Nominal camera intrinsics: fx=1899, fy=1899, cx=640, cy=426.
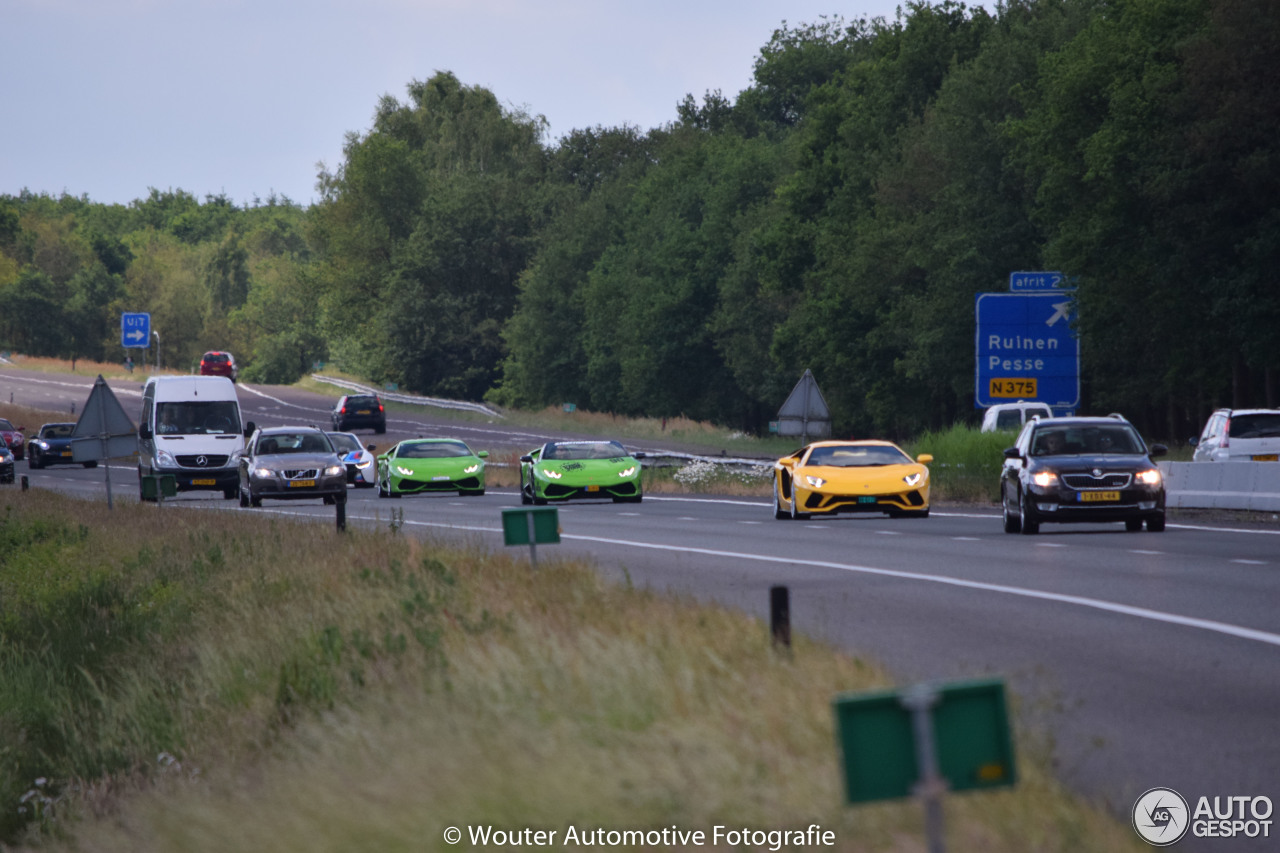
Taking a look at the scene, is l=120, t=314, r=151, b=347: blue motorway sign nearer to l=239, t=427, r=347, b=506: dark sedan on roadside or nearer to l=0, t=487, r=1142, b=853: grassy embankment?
l=239, t=427, r=347, b=506: dark sedan on roadside

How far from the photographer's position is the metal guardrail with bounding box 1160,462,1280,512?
91.1 feet

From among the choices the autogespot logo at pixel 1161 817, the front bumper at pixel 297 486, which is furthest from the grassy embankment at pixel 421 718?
the front bumper at pixel 297 486

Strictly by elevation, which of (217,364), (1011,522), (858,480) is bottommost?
(1011,522)

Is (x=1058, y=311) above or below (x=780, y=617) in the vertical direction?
above

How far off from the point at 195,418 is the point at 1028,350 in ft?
59.6

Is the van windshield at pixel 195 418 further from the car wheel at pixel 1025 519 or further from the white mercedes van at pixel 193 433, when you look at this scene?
the car wheel at pixel 1025 519

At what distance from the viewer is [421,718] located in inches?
327

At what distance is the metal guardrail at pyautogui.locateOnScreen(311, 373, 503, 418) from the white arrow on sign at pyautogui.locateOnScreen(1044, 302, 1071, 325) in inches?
2390

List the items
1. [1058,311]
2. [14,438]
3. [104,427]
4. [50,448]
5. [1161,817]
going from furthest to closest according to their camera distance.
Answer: [14,438] < [50,448] < [1058,311] < [104,427] < [1161,817]

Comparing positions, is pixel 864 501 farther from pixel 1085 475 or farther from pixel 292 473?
pixel 292 473

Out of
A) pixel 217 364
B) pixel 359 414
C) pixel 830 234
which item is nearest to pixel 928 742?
pixel 830 234

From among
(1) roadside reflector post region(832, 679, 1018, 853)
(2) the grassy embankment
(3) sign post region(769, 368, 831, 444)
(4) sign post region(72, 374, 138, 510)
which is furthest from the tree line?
(1) roadside reflector post region(832, 679, 1018, 853)

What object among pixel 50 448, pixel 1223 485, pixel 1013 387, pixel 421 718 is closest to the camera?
pixel 421 718

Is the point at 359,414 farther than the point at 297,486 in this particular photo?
Yes
